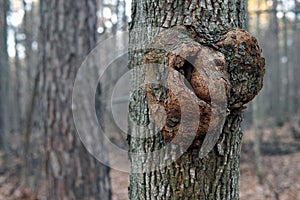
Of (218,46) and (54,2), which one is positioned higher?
(54,2)

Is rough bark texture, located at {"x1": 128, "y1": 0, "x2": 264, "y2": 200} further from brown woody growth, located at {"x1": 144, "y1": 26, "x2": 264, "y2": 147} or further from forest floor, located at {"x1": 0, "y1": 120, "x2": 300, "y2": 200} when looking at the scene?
forest floor, located at {"x1": 0, "y1": 120, "x2": 300, "y2": 200}

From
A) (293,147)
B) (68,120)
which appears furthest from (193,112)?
(293,147)

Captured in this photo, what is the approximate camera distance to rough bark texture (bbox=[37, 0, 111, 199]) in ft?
9.79

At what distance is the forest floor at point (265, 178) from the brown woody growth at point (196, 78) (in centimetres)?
458

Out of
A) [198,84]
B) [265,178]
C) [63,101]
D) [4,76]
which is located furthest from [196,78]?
[4,76]

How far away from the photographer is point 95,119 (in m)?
3.12

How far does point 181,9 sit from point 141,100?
313 mm

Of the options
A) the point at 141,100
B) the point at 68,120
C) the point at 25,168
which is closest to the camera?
the point at 141,100

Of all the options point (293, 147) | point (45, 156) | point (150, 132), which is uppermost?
point (150, 132)

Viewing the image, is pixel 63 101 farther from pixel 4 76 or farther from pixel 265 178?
pixel 4 76

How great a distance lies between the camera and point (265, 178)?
7.09m

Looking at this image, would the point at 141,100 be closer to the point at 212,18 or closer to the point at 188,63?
the point at 188,63

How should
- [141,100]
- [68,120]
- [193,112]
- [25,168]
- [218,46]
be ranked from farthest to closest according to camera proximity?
[25,168] → [68,120] → [141,100] → [218,46] → [193,112]

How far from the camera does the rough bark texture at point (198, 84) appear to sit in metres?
1.01
